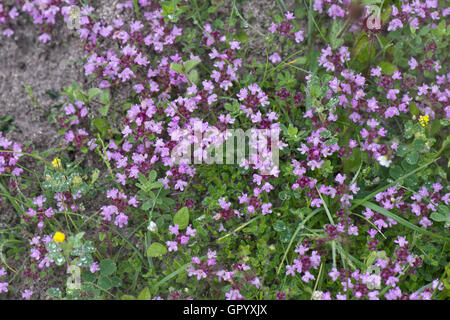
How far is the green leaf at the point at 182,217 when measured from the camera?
10.7ft

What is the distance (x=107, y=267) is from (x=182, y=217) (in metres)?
0.65

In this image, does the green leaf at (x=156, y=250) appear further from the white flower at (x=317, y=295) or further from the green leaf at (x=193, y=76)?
the green leaf at (x=193, y=76)

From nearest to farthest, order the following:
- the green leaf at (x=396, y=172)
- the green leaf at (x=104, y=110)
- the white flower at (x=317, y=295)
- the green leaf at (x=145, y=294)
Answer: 1. the white flower at (x=317, y=295)
2. the green leaf at (x=145, y=294)
3. the green leaf at (x=396, y=172)
4. the green leaf at (x=104, y=110)

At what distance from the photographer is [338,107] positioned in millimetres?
3520

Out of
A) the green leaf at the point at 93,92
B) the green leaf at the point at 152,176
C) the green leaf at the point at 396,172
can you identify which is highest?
the green leaf at the point at 93,92

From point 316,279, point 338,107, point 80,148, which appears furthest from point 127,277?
point 338,107

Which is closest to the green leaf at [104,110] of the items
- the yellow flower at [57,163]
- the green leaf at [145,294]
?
the yellow flower at [57,163]

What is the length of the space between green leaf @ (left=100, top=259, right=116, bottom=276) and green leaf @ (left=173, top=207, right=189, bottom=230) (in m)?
0.55

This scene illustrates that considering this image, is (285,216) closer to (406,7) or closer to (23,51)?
(406,7)

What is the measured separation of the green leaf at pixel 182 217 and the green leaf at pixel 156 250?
0.66 ft

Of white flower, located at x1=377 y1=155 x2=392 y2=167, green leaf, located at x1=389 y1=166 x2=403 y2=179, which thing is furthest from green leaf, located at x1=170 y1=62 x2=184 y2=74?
green leaf, located at x1=389 y1=166 x2=403 y2=179

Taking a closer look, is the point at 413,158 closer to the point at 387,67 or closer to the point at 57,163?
the point at 387,67

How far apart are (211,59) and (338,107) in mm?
1125
